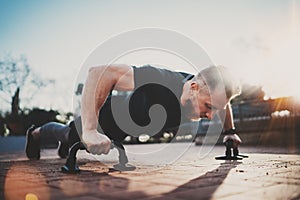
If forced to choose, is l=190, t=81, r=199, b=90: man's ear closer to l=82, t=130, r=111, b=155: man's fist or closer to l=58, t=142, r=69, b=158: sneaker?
l=82, t=130, r=111, b=155: man's fist

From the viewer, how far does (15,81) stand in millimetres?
10820

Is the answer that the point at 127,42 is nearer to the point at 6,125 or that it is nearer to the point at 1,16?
the point at 1,16

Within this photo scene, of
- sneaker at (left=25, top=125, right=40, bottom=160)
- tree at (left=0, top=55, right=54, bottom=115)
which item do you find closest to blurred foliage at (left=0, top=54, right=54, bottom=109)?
tree at (left=0, top=55, right=54, bottom=115)

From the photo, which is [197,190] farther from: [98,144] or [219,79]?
[219,79]

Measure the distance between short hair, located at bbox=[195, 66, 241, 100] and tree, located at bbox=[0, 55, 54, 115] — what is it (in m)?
9.32

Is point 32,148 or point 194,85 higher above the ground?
point 194,85

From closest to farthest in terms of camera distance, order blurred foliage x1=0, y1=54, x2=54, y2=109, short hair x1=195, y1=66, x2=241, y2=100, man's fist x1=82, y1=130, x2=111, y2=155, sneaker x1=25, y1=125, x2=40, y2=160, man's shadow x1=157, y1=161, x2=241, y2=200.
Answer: man's shadow x1=157, y1=161, x2=241, y2=200
man's fist x1=82, y1=130, x2=111, y2=155
short hair x1=195, y1=66, x2=241, y2=100
sneaker x1=25, y1=125, x2=40, y2=160
blurred foliage x1=0, y1=54, x2=54, y2=109

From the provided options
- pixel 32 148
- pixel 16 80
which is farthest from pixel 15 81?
pixel 32 148

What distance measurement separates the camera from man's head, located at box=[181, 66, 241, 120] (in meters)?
1.97

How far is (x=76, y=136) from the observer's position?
2660 mm

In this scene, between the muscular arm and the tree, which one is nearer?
the muscular arm

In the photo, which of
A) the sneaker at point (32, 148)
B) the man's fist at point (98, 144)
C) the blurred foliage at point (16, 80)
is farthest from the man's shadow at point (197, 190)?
the blurred foliage at point (16, 80)

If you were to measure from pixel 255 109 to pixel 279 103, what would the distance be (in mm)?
592

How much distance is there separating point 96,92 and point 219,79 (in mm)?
798
